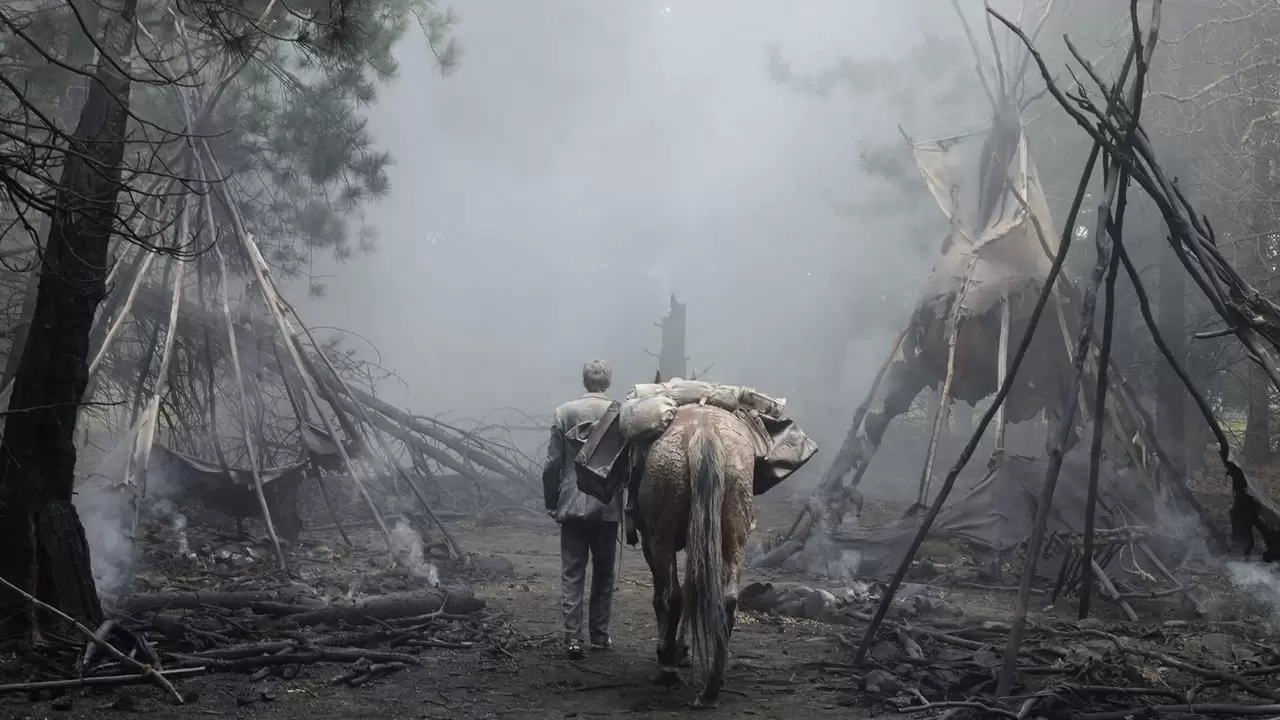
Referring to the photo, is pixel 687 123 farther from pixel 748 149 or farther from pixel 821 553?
pixel 821 553

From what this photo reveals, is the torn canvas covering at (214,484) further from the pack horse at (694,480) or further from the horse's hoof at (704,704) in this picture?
the horse's hoof at (704,704)

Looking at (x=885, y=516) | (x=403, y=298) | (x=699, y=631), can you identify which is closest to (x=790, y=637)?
(x=699, y=631)

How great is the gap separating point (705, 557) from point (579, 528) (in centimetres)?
165

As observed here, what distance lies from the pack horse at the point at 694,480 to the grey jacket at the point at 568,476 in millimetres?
223

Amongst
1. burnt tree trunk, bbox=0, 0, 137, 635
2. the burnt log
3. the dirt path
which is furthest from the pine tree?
the burnt log

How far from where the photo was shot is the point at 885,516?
15.0 m

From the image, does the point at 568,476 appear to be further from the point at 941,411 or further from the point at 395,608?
the point at 941,411

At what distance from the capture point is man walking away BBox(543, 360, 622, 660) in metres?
6.44

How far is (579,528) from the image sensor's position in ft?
21.5

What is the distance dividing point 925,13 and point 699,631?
78.0 feet

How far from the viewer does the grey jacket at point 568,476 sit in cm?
643

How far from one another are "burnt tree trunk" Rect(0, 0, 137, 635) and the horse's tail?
3.55 meters

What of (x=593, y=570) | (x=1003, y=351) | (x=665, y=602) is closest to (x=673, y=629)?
(x=665, y=602)

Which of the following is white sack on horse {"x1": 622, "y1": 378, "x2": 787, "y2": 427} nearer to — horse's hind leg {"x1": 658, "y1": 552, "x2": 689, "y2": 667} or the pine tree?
horse's hind leg {"x1": 658, "y1": 552, "x2": 689, "y2": 667}
